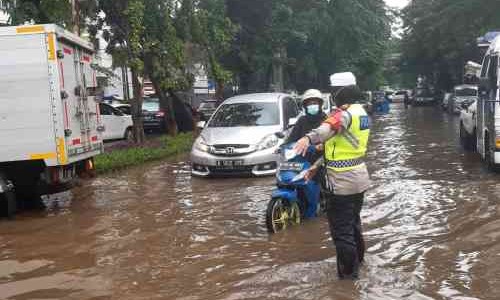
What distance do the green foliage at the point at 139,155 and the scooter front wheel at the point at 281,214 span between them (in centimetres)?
742

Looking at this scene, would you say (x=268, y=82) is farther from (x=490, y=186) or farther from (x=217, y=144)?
(x=490, y=186)

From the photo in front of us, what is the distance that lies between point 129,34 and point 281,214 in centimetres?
1176

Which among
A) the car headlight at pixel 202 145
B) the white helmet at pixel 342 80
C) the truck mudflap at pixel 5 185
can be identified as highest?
the white helmet at pixel 342 80

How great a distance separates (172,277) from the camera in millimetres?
6109

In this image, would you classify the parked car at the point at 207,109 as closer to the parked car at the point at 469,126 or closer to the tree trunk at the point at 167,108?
the tree trunk at the point at 167,108

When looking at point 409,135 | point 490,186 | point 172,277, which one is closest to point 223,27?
point 409,135

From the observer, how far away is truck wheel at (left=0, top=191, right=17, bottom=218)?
30.7 feet

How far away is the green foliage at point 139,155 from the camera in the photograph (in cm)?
1481

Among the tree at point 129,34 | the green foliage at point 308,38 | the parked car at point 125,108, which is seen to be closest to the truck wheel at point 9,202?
the tree at point 129,34

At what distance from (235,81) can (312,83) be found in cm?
1247

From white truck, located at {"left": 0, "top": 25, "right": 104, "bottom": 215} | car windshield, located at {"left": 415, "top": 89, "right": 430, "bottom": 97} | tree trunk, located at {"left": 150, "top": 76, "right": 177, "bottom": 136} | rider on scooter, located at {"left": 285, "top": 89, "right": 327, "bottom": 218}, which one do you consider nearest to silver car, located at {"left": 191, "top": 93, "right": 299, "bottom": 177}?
rider on scooter, located at {"left": 285, "top": 89, "right": 327, "bottom": 218}

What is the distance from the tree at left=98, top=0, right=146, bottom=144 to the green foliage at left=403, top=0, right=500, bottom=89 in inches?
698

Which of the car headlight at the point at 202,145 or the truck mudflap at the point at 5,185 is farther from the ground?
the car headlight at the point at 202,145

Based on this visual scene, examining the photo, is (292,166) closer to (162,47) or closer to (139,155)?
(139,155)
